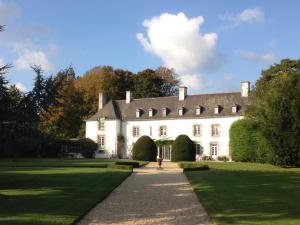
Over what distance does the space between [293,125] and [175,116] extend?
19.2 m

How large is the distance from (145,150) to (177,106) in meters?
9.51

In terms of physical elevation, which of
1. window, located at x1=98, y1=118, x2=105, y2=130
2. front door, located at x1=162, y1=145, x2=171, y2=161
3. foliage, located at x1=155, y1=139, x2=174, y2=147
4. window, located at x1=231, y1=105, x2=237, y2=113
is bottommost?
front door, located at x1=162, y1=145, x2=171, y2=161

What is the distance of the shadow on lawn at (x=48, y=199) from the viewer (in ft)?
29.0

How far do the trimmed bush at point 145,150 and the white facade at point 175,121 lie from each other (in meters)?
6.14

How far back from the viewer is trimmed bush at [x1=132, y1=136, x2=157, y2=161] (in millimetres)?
39750

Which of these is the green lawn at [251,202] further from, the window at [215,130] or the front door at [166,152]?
the front door at [166,152]

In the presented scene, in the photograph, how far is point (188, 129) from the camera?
45.9m

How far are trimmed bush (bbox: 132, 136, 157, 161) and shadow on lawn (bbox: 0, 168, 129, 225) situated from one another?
22830 millimetres

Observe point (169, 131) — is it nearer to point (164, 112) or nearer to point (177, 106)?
point (164, 112)

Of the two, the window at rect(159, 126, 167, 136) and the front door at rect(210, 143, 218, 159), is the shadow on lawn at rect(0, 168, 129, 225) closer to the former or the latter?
the front door at rect(210, 143, 218, 159)

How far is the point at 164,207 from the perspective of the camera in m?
10.7

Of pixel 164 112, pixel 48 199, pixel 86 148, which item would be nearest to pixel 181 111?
pixel 164 112

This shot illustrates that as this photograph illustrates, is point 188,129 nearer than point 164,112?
Yes

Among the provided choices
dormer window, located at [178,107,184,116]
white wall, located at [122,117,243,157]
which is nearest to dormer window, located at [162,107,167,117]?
white wall, located at [122,117,243,157]
